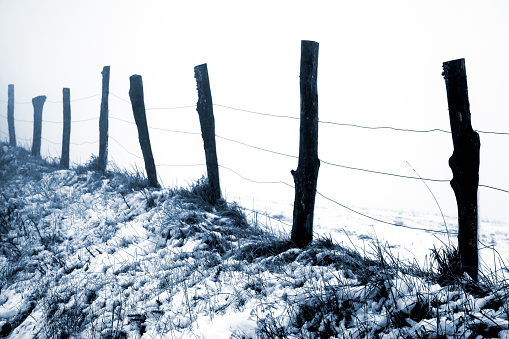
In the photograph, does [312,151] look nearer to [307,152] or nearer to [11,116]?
[307,152]

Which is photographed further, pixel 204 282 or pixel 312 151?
pixel 312 151

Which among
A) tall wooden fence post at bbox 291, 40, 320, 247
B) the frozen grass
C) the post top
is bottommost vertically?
the frozen grass

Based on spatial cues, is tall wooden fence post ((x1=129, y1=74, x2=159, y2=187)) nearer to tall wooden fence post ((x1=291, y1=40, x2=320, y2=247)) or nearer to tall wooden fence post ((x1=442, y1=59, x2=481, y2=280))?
tall wooden fence post ((x1=291, y1=40, x2=320, y2=247))

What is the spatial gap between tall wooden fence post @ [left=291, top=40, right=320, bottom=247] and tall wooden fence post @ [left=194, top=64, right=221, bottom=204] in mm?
2207

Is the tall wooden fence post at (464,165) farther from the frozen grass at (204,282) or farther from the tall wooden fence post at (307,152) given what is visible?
the tall wooden fence post at (307,152)

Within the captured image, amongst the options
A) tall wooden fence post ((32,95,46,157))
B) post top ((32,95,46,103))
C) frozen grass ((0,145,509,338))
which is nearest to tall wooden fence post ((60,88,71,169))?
tall wooden fence post ((32,95,46,157))

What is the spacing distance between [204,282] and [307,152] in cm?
195

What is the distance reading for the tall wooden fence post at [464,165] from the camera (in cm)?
307

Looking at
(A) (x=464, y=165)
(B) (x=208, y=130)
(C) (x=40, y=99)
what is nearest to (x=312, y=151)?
(A) (x=464, y=165)

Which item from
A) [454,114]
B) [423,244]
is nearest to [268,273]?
[454,114]

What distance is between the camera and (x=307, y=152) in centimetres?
429

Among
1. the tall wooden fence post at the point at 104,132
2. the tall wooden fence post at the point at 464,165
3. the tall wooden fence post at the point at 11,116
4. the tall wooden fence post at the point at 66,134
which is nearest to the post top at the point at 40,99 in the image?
the tall wooden fence post at the point at 66,134

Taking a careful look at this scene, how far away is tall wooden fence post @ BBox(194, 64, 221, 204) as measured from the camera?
20.3 ft

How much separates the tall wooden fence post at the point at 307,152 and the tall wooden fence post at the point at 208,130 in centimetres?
221
